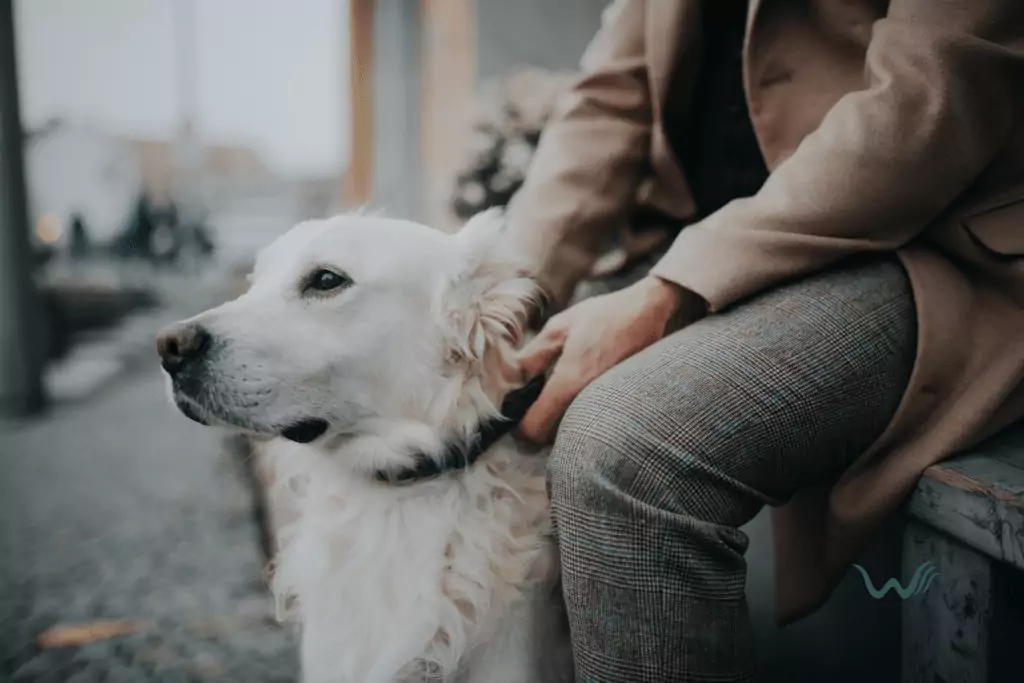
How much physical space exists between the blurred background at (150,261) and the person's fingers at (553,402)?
0.32 metres

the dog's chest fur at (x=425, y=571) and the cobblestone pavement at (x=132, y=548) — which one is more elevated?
the dog's chest fur at (x=425, y=571)

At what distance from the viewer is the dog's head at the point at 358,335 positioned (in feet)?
1.78

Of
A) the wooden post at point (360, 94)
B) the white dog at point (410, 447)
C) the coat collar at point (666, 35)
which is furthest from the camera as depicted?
the wooden post at point (360, 94)

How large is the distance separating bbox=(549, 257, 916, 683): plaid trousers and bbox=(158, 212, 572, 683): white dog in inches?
4.2

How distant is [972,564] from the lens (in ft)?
1.67

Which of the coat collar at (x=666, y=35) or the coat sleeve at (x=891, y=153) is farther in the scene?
the coat collar at (x=666, y=35)

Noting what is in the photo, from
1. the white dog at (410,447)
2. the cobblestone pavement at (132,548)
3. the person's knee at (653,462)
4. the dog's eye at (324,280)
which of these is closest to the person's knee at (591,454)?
the person's knee at (653,462)

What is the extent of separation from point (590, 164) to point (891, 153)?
12.4 inches

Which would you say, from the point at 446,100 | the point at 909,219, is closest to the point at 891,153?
the point at 909,219

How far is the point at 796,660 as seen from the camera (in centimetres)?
69

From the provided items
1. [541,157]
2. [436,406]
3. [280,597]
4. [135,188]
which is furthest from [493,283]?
[135,188]

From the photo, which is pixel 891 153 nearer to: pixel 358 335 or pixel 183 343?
pixel 358 335

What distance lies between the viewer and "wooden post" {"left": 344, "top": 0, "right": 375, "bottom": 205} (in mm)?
887

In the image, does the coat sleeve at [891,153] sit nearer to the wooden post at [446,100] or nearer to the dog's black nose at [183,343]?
the dog's black nose at [183,343]
